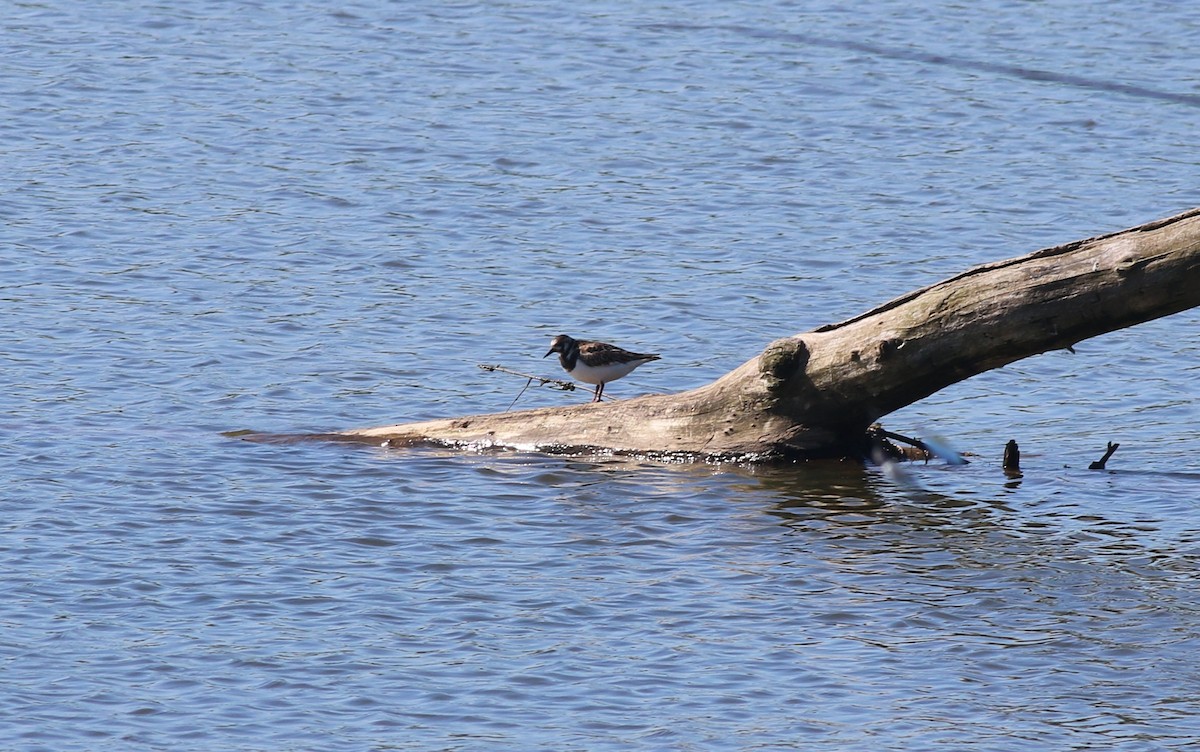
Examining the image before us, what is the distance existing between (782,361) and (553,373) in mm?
3235

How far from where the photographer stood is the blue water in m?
7.66

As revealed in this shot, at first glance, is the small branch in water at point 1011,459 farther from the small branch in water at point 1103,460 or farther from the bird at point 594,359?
the bird at point 594,359

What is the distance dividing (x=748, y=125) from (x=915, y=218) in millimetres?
3560

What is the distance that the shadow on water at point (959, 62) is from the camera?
839 inches

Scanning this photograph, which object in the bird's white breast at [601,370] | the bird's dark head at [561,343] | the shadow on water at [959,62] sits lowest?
the bird's white breast at [601,370]

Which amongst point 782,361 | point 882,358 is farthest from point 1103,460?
point 782,361

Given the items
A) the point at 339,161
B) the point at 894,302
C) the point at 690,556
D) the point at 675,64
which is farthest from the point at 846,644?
the point at 675,64

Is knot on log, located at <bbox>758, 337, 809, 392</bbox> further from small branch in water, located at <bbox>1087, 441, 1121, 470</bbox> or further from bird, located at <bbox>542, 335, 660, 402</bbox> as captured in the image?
small branch in water, located at <bbox>1087, 441, 1121, 470</bbox>

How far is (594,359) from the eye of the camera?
432 inches

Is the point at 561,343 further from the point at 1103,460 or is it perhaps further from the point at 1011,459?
the point at 1103,460

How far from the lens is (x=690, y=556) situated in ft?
30.5

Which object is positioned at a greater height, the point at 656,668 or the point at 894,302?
the point at 894,302

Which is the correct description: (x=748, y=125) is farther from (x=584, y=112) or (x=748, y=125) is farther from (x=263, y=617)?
(x=263, y=617)

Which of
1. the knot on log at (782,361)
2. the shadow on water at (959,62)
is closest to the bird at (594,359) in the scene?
the knot on log at (782,361)
